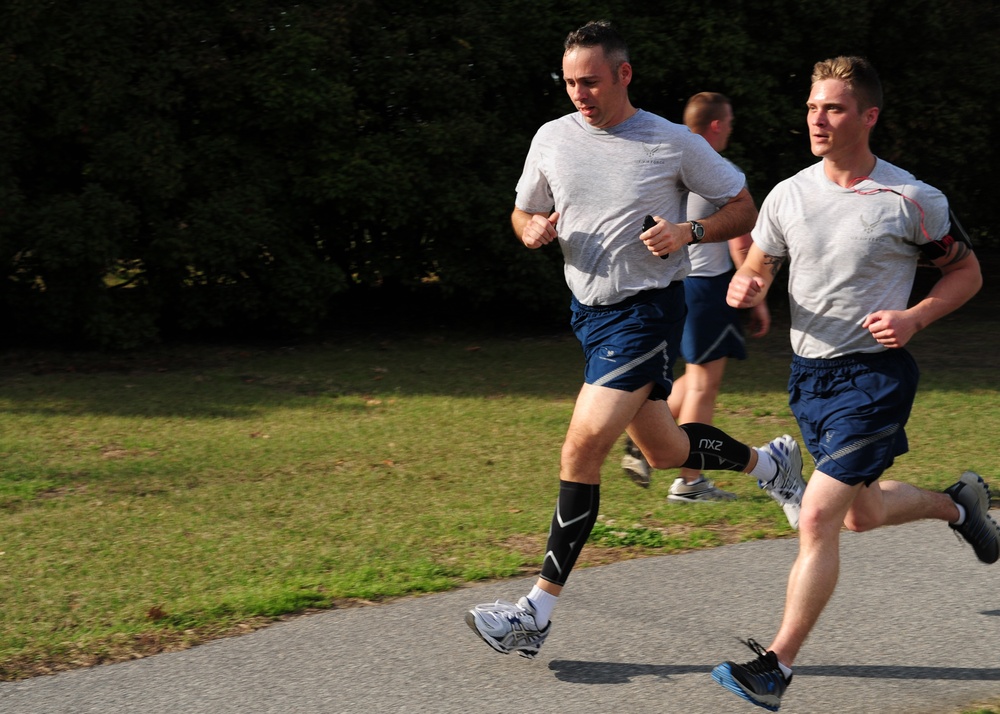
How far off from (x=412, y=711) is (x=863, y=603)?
1.89m

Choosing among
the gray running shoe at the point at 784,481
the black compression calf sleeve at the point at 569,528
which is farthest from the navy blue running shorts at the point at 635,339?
the gray running shoe at the point at 784,481

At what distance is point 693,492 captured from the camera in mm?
6301

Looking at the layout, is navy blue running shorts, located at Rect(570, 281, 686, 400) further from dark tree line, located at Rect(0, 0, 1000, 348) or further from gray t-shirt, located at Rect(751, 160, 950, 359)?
dark tree line, located at Rect(0, 0, 1000, 348)

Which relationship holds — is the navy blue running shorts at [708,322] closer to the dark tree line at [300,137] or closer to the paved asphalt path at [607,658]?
the paved asphalt path at [607,658]

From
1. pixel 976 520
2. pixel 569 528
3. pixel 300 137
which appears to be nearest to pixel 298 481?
pixel 569 528

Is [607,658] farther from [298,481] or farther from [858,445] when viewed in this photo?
[298,481]

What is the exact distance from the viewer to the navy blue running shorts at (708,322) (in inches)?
254

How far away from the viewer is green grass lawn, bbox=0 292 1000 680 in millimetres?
4875

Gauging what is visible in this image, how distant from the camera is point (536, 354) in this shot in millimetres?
12055

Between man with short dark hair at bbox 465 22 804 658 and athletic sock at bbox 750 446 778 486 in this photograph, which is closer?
man with short dark hair at bbox 465 22 804 658

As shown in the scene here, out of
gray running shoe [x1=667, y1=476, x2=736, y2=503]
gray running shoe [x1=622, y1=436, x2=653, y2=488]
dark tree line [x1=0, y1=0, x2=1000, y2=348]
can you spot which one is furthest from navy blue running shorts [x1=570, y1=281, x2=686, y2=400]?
dark tree line [x1=0, y1=0, x2=1000, y2=348]

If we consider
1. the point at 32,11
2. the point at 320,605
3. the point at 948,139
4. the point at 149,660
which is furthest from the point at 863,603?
the point at 948,139

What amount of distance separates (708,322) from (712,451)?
138cm

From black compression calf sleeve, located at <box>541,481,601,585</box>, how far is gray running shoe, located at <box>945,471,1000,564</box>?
145 cm
